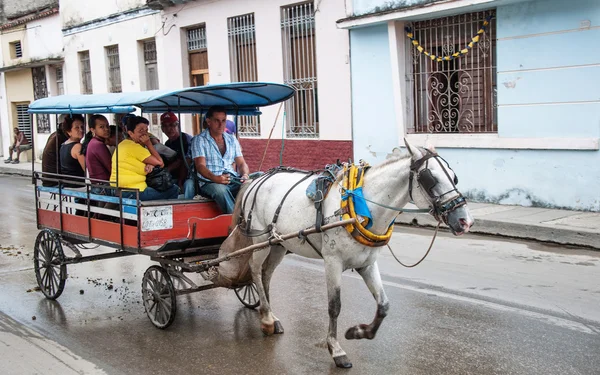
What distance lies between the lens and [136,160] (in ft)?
21.7

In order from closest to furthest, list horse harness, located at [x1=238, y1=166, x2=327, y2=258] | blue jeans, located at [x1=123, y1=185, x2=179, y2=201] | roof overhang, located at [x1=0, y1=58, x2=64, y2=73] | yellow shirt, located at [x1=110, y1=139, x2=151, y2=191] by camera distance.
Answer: horse harness, located at [x1=238, y1=166, x2=327, y2=258] < yellow shirt, located at [x1=110, y1=139, x2=151, y2=191] < blue jeans, located at [x1=123, y1=185, x2=179, y2=201] < roof overhang, located at [x1=0, y1=58, x2=64, y2=73]

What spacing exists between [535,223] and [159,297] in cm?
591

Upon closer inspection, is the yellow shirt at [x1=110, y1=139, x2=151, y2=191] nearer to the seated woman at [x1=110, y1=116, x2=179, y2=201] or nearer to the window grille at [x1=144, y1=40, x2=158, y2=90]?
the seated woman at [x1=110, y1=116, x2=179, y2=201]

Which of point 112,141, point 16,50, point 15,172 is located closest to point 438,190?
point 112,141

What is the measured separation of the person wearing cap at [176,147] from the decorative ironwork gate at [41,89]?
2054 centimetres

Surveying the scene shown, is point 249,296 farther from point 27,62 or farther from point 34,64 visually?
point 27,62

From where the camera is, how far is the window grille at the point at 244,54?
17312mm

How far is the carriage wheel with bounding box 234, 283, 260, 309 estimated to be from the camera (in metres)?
6.83

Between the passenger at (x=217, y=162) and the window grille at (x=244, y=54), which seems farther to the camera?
the window grille at (x=244, y=54)

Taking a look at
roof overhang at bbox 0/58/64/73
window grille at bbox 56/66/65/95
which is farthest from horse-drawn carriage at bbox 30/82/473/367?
window grille at bbox 56/66/65/95

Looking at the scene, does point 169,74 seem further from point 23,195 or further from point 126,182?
point 126,182

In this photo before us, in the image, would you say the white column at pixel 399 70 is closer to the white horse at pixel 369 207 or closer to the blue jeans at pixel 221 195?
the blue jeans at pixel 221 195

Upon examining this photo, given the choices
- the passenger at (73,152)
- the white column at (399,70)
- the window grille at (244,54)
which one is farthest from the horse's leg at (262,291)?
the window grille at (244,54)

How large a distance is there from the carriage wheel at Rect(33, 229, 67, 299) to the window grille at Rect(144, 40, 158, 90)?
1407 centimetres
